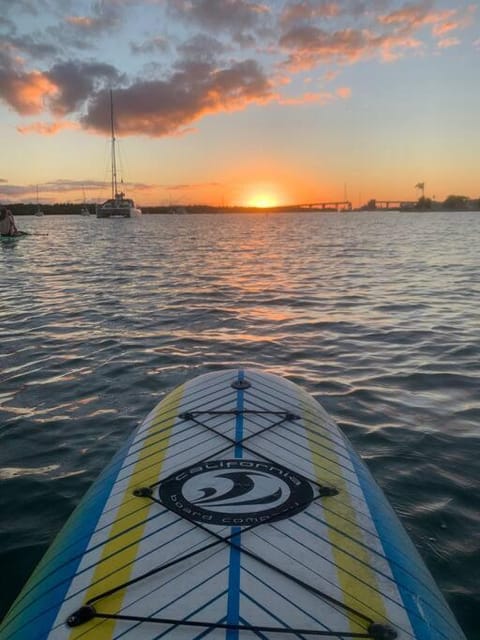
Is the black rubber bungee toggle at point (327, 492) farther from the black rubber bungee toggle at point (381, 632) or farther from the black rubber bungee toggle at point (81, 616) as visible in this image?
the black rubber bungee toggle at point (81, 616)

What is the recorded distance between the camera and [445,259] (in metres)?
27.1

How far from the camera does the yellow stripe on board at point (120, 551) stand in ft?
7.70

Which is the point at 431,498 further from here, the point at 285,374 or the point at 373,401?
the point at 285,374

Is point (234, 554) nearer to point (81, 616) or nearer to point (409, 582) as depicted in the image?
point (81, 616)

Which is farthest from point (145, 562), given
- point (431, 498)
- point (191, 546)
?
point (431, 498)

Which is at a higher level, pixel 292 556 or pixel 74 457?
pixel 292 556

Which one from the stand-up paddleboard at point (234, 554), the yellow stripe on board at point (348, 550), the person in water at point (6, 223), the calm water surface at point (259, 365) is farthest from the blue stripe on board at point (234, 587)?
the person in water at point (6, 223)

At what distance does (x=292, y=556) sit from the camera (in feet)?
8.86

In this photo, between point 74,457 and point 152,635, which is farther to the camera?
point 74,457

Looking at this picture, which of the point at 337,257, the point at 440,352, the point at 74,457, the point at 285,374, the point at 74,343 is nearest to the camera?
the point at 74,457

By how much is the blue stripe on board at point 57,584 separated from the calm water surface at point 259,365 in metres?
0.92

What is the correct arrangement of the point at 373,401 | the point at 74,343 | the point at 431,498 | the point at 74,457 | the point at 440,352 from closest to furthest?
the point at 431,498 → the point at 74,457 → the point at 373,401 → the point at 440,352 → the point at 74,343

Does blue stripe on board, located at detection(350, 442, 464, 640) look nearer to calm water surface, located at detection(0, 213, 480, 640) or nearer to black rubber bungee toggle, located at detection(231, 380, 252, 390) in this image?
calm water surface, located at detection(0, 213, 480, 640)

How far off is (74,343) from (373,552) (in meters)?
8.68
